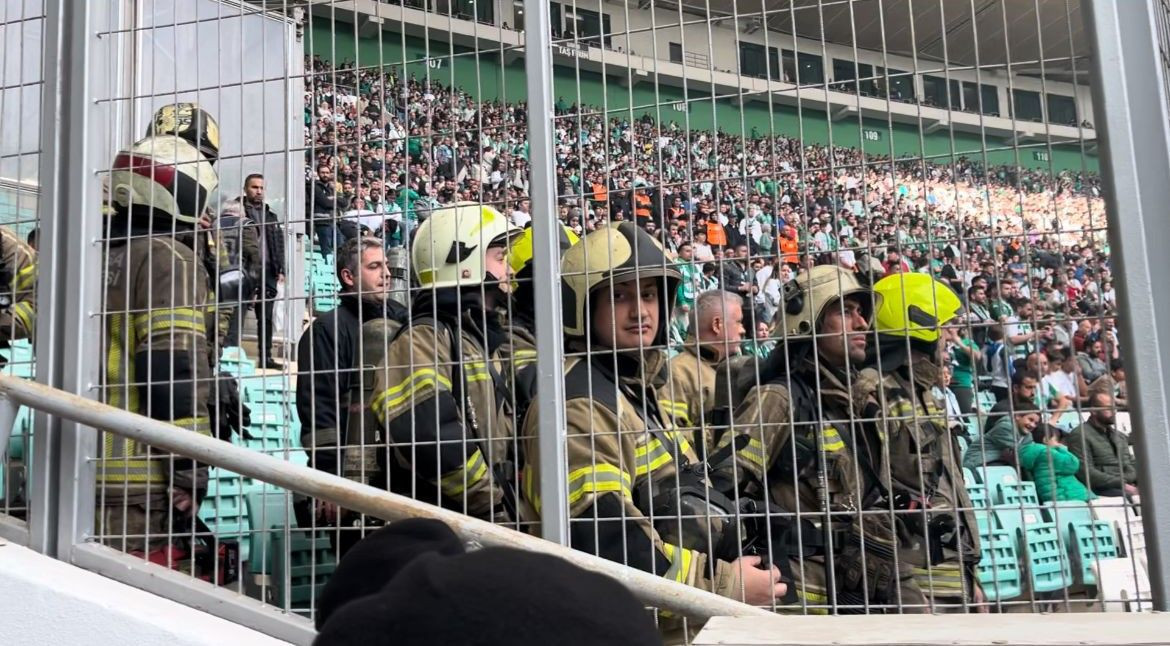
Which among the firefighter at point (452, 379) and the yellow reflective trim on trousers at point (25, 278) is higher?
the yellow reflective trim on trousers at point (25, 278)

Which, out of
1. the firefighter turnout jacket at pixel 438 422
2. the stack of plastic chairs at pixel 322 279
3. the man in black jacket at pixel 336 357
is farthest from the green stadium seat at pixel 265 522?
the stack of plastic chairs at pixel 322 279

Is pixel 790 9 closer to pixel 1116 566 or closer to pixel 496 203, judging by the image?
pixel 496 203

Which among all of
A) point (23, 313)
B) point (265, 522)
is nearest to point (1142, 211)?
point (265, 522)

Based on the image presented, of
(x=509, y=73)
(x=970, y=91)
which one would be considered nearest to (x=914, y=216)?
(x=970, y=91)

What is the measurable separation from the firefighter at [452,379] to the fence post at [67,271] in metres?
0.95

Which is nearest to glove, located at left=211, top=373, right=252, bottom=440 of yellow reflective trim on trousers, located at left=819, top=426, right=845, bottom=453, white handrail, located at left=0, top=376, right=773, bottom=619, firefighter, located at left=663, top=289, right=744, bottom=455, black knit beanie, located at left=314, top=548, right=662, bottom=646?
white handrail, located at left=0, top=376, right=773, bottom=619

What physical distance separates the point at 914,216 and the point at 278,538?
2377mm

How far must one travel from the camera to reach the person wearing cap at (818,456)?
294 cm

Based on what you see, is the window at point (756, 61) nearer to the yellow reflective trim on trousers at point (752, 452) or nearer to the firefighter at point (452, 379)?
the firefighter at point (452, 379)

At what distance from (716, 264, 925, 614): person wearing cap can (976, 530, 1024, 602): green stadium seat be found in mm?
327

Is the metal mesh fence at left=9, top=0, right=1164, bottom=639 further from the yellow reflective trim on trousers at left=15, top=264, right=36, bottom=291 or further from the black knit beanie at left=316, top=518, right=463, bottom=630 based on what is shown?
the black knit beanie at left=316, top=518, right=463, bottom=630

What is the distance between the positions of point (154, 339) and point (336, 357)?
70 centimetres

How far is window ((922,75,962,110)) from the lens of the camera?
291 centimetres

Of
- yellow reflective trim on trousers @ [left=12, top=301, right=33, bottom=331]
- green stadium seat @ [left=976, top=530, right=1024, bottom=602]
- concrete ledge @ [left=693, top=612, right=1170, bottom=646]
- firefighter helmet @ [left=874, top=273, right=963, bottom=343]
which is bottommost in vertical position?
green stadium seat @ [left=976, top=530, right=1024, bottom=602]
